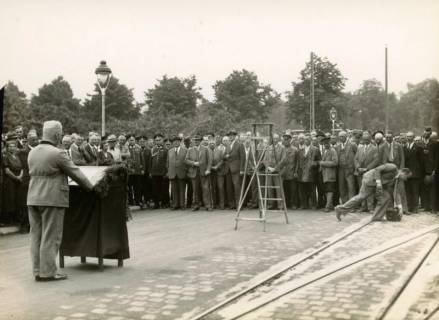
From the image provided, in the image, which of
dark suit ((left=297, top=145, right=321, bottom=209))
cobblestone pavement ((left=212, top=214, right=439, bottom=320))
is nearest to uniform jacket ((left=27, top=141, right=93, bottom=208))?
cobblestone pavement ((left=212, top=214, right=439, bottom=320))

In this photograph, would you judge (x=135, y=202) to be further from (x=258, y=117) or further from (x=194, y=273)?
(x=258, y=117)

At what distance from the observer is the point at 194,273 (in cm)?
809

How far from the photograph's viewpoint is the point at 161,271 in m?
8.24

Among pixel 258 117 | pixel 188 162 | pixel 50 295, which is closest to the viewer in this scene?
pixel 50 295

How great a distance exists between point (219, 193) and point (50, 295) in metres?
10.8

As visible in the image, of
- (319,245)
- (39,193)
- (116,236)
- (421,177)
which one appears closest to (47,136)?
(39,193)

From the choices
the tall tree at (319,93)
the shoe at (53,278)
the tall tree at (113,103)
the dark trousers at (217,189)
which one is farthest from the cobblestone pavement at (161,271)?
the tall tree at (113,103)

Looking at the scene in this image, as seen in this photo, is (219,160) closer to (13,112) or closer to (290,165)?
(290,165)

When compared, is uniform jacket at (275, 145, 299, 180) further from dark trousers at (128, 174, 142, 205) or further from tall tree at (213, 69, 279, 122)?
tall tree at (213, 69, 279, 122)

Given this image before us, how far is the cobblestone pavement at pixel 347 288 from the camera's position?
240 inches

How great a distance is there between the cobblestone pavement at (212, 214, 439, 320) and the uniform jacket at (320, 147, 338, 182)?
557 centimetres

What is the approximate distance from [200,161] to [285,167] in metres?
2.55

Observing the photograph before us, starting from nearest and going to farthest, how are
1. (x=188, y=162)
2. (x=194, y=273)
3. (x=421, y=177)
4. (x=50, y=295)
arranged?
(x=50, y=295) < (x=194, y=273) < (x=421, y=177) < (x=188, y=162)

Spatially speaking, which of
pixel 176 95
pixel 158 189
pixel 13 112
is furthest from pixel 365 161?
pixel 176 95
